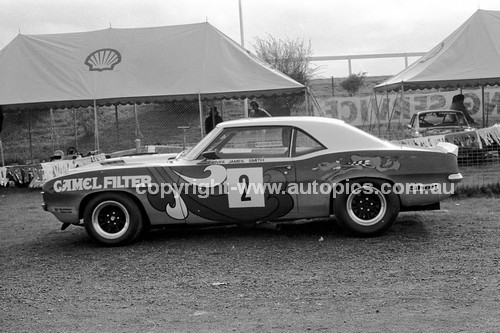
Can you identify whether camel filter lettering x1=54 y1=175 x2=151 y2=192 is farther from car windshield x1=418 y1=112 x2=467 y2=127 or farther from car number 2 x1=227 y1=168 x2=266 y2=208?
car windshield x1=418 y1=112 x2=467 y2=127

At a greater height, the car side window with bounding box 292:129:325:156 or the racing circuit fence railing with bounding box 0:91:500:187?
the racing circuit fence railing with bounding box 0:91:500:187

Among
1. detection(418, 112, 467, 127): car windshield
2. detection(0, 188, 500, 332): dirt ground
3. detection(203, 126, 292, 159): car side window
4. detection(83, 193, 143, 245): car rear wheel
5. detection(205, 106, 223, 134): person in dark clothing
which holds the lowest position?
detection(0, 188, 500, 332): dirt ground

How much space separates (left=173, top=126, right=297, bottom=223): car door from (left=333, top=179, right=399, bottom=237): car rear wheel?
22.0 inches

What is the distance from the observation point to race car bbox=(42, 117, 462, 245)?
7238 mm

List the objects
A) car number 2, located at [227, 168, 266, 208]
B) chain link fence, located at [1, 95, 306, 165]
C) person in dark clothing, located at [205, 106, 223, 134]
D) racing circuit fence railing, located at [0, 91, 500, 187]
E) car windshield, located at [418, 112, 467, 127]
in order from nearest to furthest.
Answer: car number 2, located at [227, 168, 266, 208] < car windshield, located at [418, 112, 467, 127] < person in dark clothing, located at [205, 106, 223, 134] < racing circuit fence railing, located at [0, 91, 500, 187] < chain link fence, located at [1, 95, 306, 165]

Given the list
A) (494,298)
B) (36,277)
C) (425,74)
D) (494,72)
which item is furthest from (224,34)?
(494,298)

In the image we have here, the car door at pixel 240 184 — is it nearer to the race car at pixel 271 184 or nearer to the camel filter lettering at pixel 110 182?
the race car at pixel 271 184

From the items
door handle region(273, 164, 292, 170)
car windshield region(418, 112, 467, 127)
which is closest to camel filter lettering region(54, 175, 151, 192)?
door handle region(273, 164, 292, 170)

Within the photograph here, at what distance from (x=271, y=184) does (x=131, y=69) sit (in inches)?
380

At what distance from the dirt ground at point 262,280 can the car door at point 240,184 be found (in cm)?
36

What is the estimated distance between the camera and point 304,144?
7355 millimetres

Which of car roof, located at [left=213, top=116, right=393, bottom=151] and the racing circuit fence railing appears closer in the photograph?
car roof, located at [left=213, top=116, right=393, bottom=151]

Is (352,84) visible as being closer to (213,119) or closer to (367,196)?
(213,119)

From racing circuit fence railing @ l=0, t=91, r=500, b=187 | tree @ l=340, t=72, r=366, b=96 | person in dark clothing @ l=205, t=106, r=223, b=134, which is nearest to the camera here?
person in dark clothing @ l=205, t=106, r=223, b=134
